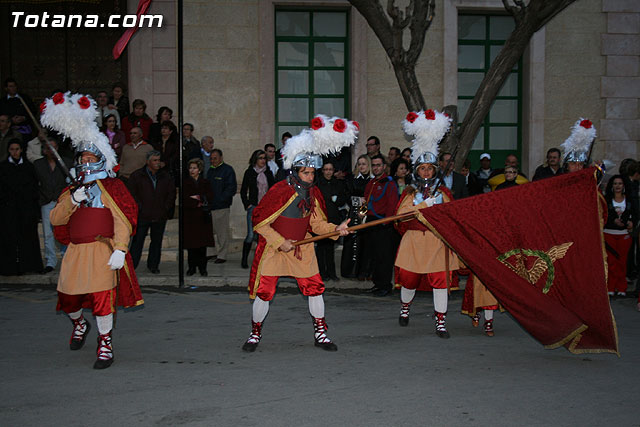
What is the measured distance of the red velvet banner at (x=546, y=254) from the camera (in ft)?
21.4

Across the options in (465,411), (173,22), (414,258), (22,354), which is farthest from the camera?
(173,22)

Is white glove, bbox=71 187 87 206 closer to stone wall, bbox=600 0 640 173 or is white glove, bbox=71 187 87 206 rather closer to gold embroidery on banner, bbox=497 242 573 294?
gold embroidery on banner, bbox=497 242 573 294

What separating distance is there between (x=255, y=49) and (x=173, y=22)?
1.74 meters

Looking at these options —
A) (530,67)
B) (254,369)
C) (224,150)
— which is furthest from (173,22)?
(254,369)

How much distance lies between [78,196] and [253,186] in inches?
235

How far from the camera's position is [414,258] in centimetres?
777

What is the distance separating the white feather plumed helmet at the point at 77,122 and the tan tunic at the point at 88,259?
1.26ft

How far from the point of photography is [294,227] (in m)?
7.09

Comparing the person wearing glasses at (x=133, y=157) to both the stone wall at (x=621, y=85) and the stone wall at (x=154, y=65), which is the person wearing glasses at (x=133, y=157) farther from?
the stone wall at (x=621, y=85)

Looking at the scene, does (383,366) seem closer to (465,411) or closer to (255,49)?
(465,411)

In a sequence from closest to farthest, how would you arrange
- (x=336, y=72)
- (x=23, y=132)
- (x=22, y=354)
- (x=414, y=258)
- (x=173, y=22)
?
1. (x=22, y=354)
2. (x=414, y=258)
3. (x=23, y=132)
4. (x=173, y=22)
5. (x=336, y=72)

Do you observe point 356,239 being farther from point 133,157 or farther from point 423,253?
point 133,157

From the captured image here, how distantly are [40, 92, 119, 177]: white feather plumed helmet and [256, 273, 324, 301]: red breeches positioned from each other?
1.74m

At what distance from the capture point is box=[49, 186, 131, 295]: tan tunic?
6414 mm
